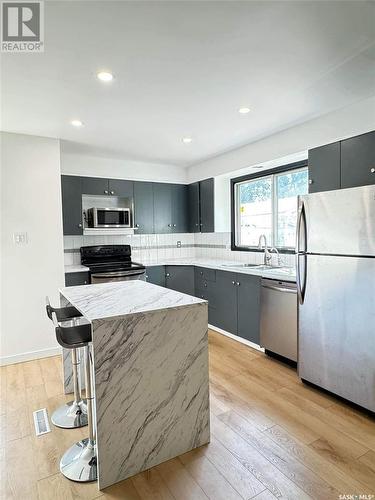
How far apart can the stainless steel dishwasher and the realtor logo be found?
107 inches

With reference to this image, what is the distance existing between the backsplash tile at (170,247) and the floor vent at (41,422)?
7.44 feet

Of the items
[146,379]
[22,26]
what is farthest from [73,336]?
[22,26]

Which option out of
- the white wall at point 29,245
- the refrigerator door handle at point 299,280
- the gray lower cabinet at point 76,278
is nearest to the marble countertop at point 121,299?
the refrigerator door handle at point 299,280

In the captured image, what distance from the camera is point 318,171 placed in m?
2.83

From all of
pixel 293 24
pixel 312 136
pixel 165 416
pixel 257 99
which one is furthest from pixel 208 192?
pixel 165 416

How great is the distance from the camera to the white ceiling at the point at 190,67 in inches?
60.0

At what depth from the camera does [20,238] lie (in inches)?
131

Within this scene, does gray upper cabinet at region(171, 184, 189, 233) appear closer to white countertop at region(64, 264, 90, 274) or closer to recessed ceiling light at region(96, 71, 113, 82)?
white countertop at region(64, 264, 90, 274)

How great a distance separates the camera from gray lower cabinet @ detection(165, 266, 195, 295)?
4.52m

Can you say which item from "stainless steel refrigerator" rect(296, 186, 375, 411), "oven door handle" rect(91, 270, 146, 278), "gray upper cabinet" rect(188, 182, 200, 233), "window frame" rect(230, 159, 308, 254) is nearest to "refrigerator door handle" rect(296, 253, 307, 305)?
"stainless steel refrigerator" rect(296, 186, 375, 411)

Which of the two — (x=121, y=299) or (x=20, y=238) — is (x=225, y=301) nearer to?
(x=121, y=299)

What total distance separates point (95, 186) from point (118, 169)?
50cm

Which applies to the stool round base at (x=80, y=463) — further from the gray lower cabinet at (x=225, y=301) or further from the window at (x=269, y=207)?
the window at (x=269, y=207)

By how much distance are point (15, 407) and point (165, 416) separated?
4.69ft
